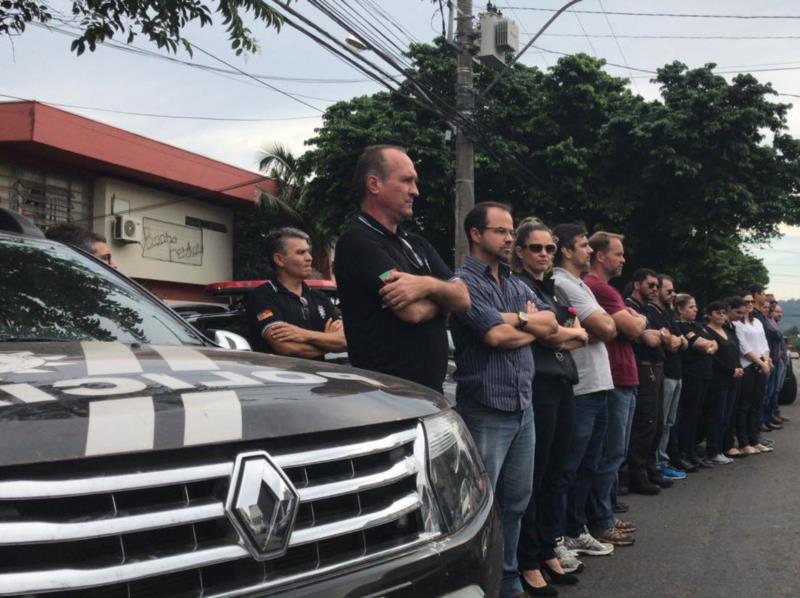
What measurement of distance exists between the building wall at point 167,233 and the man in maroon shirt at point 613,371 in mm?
14649

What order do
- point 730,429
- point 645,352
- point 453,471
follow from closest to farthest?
point 453,471 → point 645,352 → point 730,429

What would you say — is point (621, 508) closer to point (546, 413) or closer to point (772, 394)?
point (546, 413)

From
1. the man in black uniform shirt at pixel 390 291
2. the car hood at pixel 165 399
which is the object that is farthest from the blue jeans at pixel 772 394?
the car hood at pixel 165 399

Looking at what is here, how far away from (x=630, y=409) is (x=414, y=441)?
395 centimetres

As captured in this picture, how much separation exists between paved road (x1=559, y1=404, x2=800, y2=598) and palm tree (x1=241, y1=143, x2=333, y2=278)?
15.1 m

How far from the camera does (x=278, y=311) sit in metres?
4.51

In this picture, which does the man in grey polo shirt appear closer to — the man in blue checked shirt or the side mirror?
the man in blue checked shirt

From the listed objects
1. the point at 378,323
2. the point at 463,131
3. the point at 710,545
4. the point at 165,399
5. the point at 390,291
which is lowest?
the point at 710,545

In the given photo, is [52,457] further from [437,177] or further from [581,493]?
[437,177]

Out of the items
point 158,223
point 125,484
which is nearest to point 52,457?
point 125,484

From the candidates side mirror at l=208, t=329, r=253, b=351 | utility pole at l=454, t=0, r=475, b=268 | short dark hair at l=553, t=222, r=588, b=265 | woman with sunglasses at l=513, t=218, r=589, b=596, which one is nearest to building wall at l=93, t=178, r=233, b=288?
utility pole at l=454, t=0, r=475, b=268

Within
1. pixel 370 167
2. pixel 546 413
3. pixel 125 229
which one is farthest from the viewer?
pixel 125 229

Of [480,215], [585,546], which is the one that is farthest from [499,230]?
[585,546]

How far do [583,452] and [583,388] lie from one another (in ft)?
1.20
